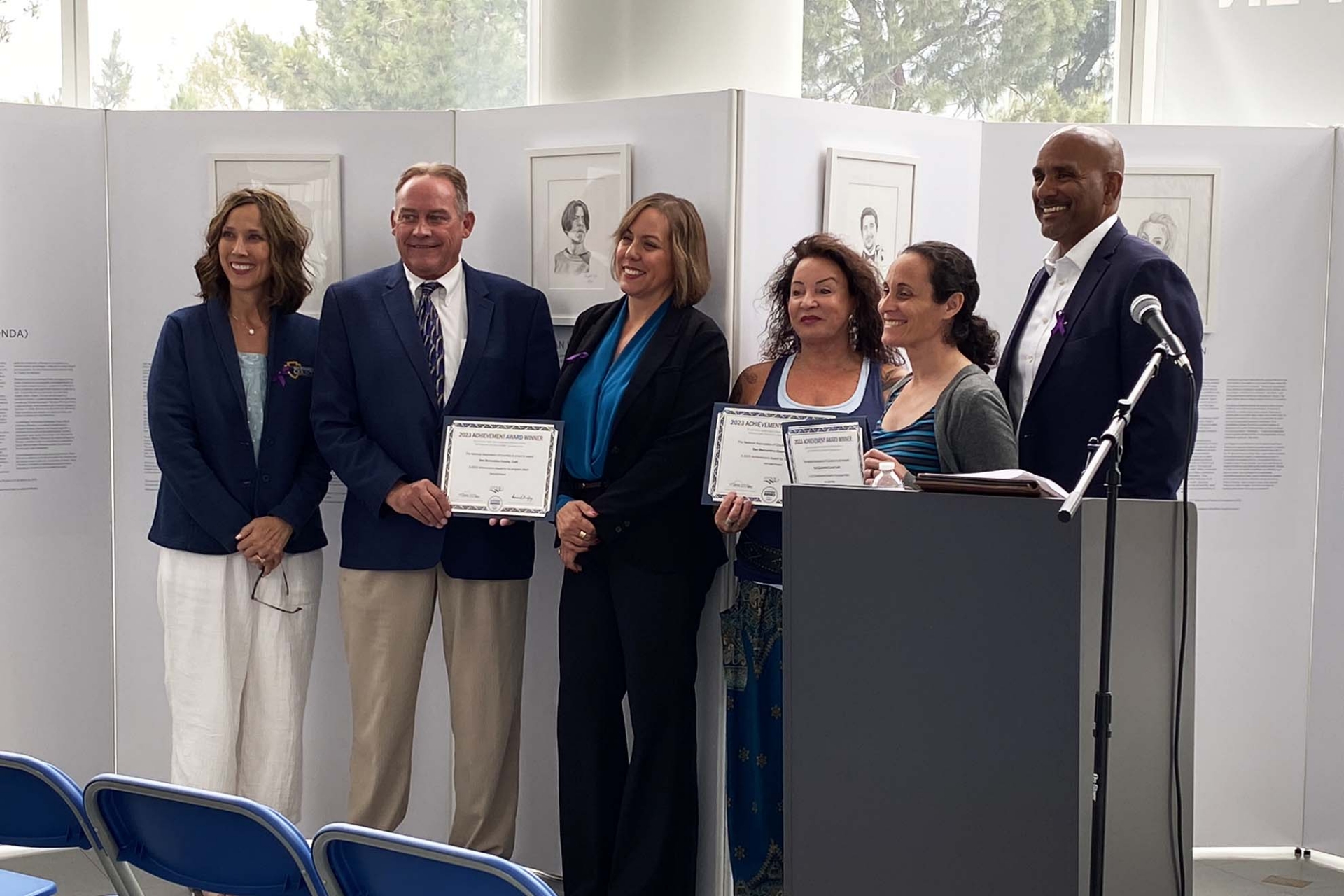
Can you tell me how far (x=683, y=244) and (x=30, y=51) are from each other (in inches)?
118

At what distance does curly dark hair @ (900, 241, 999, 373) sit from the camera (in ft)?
11.5

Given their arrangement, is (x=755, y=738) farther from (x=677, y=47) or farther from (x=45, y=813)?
(x=677, y=47)

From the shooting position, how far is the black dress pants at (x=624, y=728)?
3.90 metres

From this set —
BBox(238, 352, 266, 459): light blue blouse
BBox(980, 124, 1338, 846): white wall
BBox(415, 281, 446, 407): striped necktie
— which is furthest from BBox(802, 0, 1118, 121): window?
BBox(238, 352, 266, 459): light blue blouse

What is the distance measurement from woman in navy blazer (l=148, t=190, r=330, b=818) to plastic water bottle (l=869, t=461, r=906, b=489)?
1914mm

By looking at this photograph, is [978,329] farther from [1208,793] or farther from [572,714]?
[1208,793]

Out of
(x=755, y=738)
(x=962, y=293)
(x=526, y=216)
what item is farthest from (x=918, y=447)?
(x=526, y=216)

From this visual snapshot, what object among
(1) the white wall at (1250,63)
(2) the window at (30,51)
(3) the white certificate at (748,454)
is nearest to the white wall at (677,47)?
(3) the white certificate at (748,454)

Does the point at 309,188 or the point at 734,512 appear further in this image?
the point at 309,188

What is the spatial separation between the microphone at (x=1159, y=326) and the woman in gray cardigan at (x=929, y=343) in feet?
2.61

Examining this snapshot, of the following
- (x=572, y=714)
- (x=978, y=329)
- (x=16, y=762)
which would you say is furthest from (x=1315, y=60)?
(x=16, y=762)

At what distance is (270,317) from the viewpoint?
4312 mm

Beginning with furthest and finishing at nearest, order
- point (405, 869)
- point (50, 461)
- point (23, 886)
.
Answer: point (50, 461)
point (23, 886)
point (405, 869)

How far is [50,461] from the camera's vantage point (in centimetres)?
473
